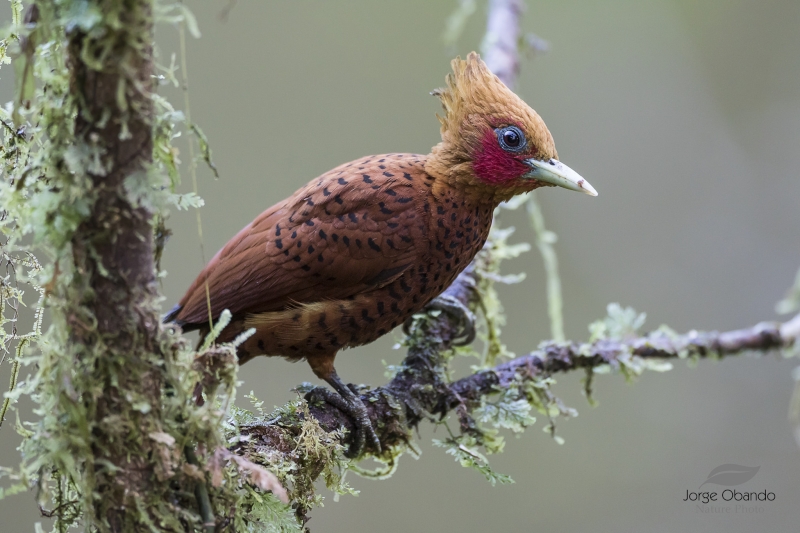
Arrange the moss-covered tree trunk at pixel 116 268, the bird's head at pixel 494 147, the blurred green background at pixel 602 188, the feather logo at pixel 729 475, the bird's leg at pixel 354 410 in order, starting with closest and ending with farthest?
the moss-covered tree trunk at pixel 116 268
the bird's leg at pixel 354 410
the bird's head at pixel 494 147
the feather logo at pixel 729 475
the blurred green background at pixel 602 188

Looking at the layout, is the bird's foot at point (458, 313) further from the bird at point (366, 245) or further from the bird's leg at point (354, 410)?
the bird's leg at point (354, 410)

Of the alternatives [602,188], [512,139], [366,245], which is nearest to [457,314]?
[366,245]

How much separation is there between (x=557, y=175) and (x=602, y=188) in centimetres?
Answer: 403

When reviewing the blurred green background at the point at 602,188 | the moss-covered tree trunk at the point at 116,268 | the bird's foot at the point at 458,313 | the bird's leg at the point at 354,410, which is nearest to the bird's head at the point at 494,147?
the bird's foot at the point at 458,313

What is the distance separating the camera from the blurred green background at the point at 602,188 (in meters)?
5.24

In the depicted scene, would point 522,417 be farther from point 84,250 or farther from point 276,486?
point 84,250

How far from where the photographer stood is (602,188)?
19.4ft

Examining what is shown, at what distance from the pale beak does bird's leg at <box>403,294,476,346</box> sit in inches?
26.0

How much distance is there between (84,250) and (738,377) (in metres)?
5.69

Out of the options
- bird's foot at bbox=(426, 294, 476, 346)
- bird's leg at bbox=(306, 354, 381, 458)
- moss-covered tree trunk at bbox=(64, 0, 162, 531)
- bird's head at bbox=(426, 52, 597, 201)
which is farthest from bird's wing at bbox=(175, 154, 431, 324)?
moss-covered tree trunk at bbox=(64, 0, 162, 531)

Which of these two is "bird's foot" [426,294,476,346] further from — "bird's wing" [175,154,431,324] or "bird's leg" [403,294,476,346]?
"bird's wing" [175,154,431,324]

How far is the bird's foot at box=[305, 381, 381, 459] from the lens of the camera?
2.06 metres

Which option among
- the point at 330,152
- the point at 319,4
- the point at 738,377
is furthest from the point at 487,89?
the point at 738,377

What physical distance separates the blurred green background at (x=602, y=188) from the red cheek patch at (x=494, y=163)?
314 cm
